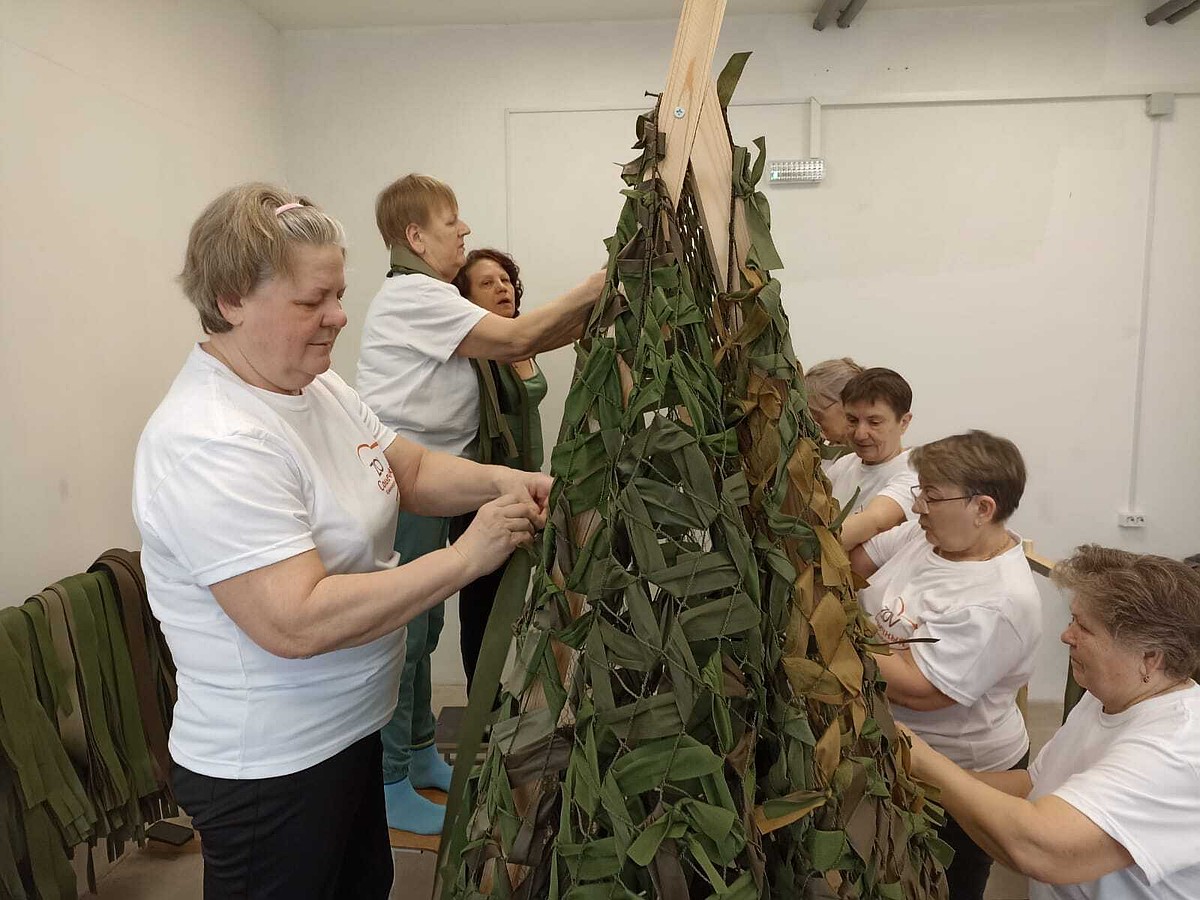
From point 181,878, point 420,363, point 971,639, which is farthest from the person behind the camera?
point 181,878

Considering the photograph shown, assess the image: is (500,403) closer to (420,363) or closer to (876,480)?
(420,363)

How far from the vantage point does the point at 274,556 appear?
3.36 ft

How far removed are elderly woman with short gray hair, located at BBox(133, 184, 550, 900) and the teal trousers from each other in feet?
2.98

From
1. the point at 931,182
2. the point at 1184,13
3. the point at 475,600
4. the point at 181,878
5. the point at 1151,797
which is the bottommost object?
the point at 181,878

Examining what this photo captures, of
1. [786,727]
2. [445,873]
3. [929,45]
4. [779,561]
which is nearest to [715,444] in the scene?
[779,561]

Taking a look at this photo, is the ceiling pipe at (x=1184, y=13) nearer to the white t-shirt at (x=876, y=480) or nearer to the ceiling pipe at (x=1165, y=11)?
the ceiling pipe at (x=1165, y=11)

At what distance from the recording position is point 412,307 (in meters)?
2.05

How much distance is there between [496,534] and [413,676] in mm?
1469

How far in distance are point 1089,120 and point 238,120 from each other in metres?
3.21

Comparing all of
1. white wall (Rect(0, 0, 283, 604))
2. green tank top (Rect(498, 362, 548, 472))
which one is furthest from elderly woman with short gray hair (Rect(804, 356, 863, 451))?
white wall (Rect(0, 0, 283, 604))

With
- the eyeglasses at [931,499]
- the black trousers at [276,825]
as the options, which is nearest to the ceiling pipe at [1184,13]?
the eyeglasses at [931,499]

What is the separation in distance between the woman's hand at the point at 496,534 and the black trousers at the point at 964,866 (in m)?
1.08

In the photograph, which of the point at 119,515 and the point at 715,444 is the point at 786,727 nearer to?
the point at 715,444

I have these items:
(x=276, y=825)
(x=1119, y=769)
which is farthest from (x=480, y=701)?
(x=1119, y=769)
